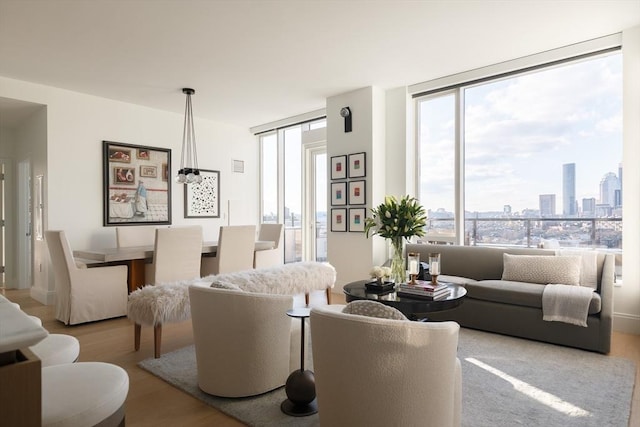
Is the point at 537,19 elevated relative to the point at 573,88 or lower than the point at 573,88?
elevated

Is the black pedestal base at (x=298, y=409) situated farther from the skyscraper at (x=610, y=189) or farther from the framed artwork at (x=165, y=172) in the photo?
the framed artwork at (x=165, y=172)

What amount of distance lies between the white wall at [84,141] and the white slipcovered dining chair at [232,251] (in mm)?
1701

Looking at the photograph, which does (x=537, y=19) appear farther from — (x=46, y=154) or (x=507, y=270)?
(x=46, y=154)

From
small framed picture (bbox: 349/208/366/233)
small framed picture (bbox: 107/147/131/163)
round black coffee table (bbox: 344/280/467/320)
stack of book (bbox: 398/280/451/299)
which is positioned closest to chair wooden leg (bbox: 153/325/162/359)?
round black coffee table (bbox: 344/280/467/320)

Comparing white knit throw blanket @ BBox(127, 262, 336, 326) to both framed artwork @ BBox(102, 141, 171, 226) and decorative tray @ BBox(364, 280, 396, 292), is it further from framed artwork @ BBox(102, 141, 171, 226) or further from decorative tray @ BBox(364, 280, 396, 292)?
framed artwork @ BBox(102, 141, 171, 226)

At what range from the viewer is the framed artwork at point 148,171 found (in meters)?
5.73

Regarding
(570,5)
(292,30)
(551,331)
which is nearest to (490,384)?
(551,331)

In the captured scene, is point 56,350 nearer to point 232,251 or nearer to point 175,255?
point 175,255

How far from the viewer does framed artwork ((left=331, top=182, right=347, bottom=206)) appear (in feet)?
17.5

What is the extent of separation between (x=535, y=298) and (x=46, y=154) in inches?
223

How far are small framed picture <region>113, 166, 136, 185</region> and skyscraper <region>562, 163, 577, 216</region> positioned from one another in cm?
554

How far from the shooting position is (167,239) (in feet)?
13.4

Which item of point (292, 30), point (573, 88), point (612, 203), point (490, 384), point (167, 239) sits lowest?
point (490, 384)

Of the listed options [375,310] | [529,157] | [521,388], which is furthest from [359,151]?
[375,310]
